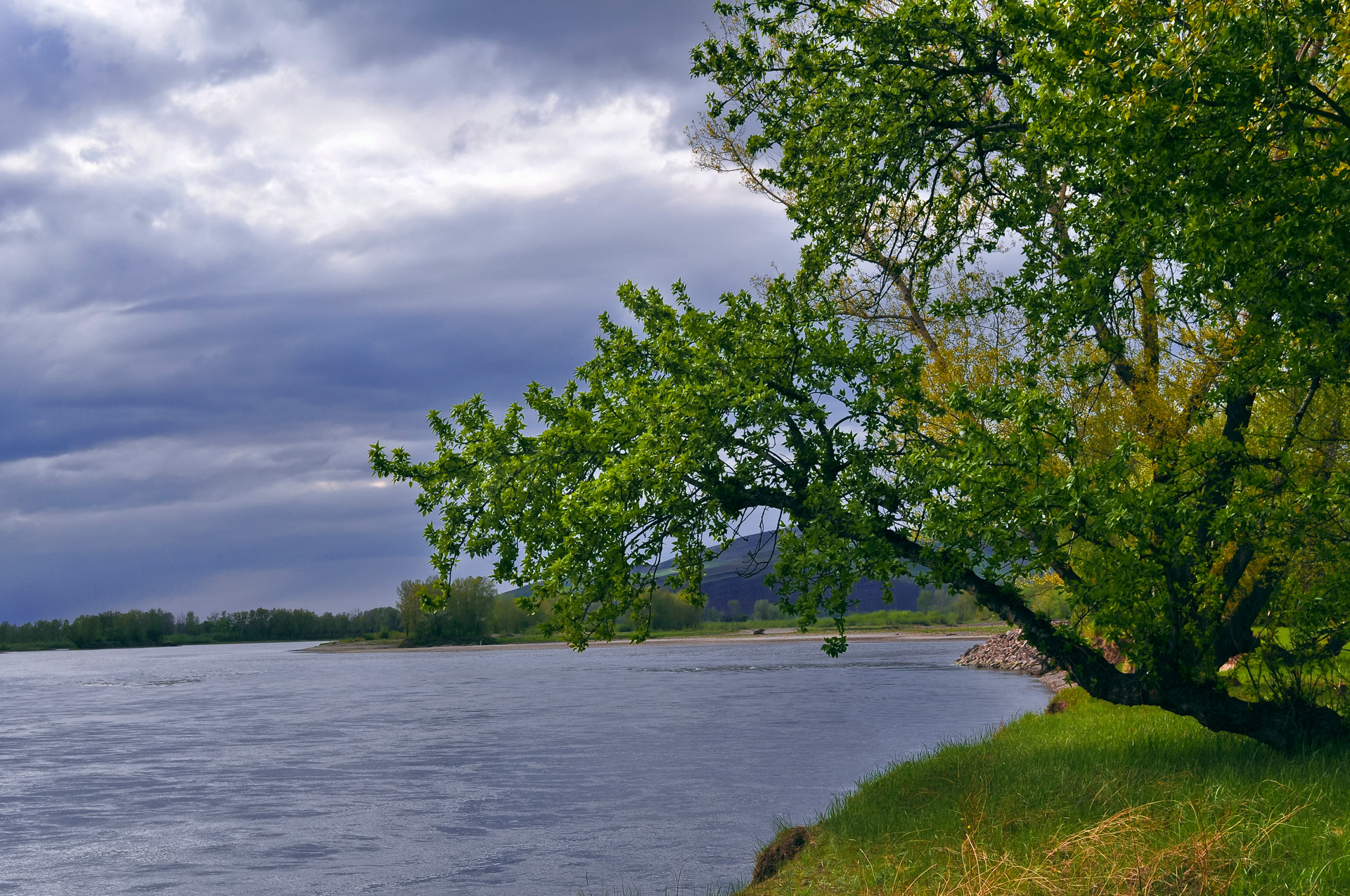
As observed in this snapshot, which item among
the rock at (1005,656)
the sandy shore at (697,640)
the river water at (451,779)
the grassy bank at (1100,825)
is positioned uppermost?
the grassy bank at (1100,825)

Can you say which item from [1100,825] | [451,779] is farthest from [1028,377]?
[451,779]

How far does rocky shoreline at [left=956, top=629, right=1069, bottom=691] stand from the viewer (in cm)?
5821

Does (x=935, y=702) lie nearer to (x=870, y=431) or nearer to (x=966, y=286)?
(x=966, y=286)

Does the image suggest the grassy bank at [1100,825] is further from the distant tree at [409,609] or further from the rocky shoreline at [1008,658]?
the distant tree at [409,609]

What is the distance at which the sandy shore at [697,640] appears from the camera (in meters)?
158

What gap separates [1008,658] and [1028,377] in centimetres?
5843

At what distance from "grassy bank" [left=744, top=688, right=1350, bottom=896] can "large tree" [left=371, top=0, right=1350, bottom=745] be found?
1.52 m

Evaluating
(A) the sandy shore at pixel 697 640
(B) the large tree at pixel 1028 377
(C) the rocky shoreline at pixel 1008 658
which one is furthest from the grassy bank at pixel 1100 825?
(A) the sandy shore at pixel 697 640

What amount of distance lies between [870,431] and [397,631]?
184322 mm

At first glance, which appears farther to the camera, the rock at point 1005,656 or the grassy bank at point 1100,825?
the rock at point 1005,656

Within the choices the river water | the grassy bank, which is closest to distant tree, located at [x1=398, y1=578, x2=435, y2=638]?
the river water

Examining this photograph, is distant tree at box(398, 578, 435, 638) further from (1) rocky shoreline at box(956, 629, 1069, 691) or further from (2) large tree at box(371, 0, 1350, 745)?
(2) large tree at box(371, 0, 1350, 745)

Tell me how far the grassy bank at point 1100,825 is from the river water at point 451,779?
2.67 meters

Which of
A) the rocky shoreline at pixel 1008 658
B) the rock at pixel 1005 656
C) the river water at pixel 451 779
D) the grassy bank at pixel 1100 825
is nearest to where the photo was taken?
the grassy bank at pixel 1100 825
